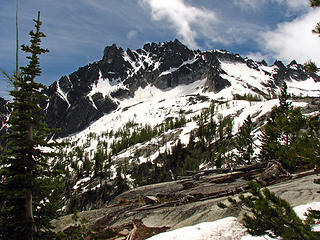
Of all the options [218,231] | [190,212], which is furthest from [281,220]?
[190,212]

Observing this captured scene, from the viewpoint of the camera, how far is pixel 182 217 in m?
10.5

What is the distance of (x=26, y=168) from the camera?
31.2 feet

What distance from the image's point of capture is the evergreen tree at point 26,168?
28.6 ft

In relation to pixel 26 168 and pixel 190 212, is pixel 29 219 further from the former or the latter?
pixel 190 212

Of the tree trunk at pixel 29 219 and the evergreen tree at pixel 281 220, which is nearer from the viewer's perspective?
the evergreen tree at pixel 281 220

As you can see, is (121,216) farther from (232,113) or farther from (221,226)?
(232,113)

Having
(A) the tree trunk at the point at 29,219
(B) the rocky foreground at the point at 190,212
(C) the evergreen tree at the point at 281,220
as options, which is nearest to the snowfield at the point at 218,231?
(B) the rocky foreground at the point at 190,212

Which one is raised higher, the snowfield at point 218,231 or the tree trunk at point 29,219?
the tree trunk at point 29,219

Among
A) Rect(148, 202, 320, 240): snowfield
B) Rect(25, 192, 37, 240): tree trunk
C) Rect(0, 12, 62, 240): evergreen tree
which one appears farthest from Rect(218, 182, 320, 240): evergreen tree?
Rect(25, 192, 37, 240): tree trunk

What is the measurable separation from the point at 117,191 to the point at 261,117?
68.5 meters

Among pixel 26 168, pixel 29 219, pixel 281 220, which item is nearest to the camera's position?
pixel 281 220

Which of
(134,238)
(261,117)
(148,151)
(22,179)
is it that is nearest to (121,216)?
(134,238)

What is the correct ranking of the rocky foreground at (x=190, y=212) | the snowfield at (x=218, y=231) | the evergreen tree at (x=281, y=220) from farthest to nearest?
the rocky foreground at (x=190, y=212) → the snowfield at (x=218, y=231) → the evergreen tree at (x=281, y=220)

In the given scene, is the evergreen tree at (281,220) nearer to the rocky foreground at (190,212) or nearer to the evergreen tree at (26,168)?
the rocky foreground at (190,212)
